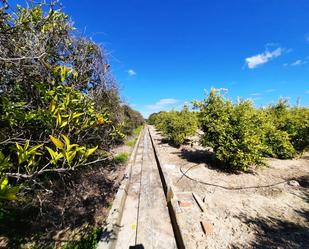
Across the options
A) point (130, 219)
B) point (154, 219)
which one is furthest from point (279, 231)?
point (130, 219)

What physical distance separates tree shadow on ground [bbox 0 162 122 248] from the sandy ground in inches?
96.3

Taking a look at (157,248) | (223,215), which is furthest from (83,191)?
(223,215)

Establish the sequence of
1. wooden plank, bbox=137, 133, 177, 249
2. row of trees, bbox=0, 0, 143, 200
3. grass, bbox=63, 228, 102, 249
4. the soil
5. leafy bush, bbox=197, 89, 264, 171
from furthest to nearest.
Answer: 1. leafy bush, bbox=197, 89, 264, 171
2. wooden plank, bbox=137, 133, 177, 249
3. the soil
4. grass, bbox=63, 228, 102, 249
5. row of trees, bbox=0, 0, 143, 200

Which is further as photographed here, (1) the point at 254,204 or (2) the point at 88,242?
(1) the point at 254,204

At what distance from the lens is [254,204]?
4.56 meters

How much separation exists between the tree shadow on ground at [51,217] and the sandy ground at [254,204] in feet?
8.02

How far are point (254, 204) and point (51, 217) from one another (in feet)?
15.5

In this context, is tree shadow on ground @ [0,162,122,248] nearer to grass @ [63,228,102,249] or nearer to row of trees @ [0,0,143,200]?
grass @ [63,228,102,249]

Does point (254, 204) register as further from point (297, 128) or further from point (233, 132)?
point (297, 128)

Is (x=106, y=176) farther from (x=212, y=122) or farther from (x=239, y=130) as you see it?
(x=239, y=130)

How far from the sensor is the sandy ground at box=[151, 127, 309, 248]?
3.30 m

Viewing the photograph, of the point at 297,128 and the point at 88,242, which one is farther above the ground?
the point at 297,128

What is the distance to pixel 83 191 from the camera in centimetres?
472

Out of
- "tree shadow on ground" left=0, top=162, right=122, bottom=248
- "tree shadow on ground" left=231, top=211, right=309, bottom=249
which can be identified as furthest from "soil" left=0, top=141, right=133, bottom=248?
"tree shadow on ground" left=231, top=211, right=309, bottom=249
